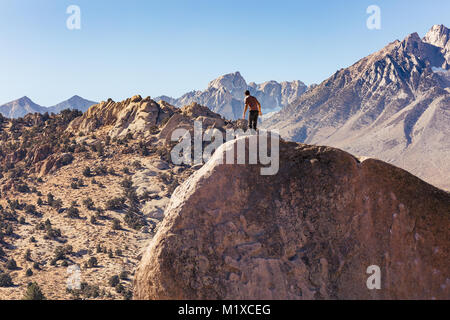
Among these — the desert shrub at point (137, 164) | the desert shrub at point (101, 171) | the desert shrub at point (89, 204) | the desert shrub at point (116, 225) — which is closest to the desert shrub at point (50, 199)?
the desert shrub at point (89, 204)

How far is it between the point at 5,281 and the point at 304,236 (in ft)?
62.2

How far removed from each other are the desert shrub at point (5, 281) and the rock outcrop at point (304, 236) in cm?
1595

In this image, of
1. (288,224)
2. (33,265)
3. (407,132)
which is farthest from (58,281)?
(407,132)

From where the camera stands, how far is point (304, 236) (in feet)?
30.9

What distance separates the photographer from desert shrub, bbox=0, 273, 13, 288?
2244 centimetres

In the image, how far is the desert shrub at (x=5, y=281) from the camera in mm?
22438

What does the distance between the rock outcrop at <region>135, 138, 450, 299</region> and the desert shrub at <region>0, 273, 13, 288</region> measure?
1595 centimetres

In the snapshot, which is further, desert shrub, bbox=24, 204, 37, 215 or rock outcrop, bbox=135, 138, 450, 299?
desert shrub, bbox=24, 204, 37, 215

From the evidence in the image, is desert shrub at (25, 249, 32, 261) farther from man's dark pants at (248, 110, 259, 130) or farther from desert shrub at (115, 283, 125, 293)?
man's dark pants at (248, 110, 259, 130)

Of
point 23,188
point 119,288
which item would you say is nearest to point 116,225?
point 119,288

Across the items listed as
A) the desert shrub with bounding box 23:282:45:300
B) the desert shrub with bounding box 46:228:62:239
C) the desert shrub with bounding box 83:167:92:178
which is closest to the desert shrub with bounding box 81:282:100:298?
the desert shrub with bounding box 23:282:45:300

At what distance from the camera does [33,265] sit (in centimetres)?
2459
